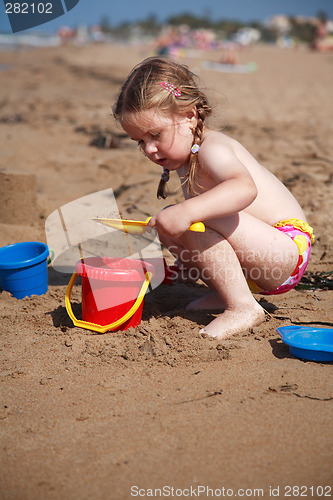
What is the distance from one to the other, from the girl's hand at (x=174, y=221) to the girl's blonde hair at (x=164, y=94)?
0.25 m

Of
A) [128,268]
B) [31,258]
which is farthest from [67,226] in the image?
[128,268]

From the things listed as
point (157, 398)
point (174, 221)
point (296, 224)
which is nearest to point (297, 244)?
point (296, 224)

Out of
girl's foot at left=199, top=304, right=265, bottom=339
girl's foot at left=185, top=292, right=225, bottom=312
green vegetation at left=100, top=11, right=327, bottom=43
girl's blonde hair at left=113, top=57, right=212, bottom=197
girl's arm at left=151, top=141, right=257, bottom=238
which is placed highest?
girl's blonde hair at left=113, top=57, right=212, bottom=197

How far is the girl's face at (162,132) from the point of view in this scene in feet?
6.34

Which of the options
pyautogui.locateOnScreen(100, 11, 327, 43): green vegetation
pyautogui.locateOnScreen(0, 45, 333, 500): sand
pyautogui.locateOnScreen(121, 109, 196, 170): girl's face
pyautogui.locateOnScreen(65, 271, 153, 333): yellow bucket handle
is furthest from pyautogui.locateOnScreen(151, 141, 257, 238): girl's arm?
pyautogui.locateOnScreen(100, 11, 327, 43): green vegetation

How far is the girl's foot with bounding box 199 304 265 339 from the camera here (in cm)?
196

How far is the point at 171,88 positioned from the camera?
1.94 metres

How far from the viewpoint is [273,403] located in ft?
4.98

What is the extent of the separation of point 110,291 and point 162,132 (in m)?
0.72

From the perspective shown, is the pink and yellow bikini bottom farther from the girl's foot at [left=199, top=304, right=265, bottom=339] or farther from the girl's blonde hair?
the girl's blonde hair

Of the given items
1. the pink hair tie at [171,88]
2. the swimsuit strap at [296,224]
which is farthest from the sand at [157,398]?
the pink hair tie at [171,88]

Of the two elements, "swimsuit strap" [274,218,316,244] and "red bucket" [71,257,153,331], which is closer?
"red bucket" [71,257,153,331]

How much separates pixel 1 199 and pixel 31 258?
0.87 metres

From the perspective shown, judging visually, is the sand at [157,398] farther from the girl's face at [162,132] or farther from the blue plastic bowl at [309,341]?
the girl's face at [162,132]
